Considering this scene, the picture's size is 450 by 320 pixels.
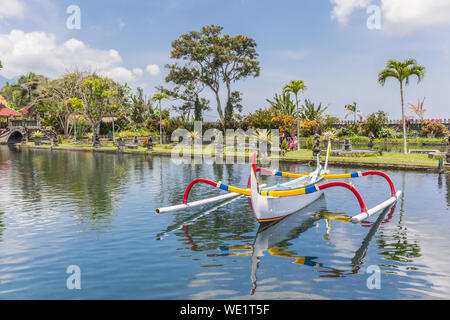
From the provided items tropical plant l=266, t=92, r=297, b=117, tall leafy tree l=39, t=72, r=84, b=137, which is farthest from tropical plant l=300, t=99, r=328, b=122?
tall leafy tree l=39, t=72, r=84, b=137

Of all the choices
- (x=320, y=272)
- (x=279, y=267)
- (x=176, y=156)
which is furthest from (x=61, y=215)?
(x=176, y=156)

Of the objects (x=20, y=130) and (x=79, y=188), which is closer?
(x=79, y=188)

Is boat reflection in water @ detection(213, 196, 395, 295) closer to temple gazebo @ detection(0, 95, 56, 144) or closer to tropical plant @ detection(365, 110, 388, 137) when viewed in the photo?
tropical plant @ detection(365, 110, 388, 137)

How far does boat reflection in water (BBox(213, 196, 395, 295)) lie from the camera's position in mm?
7609

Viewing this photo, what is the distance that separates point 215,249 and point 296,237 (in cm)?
242

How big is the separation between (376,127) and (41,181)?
171ft

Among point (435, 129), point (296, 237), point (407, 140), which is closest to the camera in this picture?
point (296, 237)

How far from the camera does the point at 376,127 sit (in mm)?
57969

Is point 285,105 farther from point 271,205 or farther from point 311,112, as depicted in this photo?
point 271,205

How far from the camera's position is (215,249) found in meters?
8.80

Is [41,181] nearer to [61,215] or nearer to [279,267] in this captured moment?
[61,215]

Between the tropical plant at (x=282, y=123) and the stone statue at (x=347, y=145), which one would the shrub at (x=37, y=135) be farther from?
the stone statue at (x=347, y=145)

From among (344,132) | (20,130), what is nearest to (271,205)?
(344,132)

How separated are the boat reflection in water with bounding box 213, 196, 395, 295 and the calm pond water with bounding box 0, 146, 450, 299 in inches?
1.3
